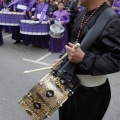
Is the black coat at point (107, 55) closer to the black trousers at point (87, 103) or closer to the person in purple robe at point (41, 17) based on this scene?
the black trousers at point (87, 103)

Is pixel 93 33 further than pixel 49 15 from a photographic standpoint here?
No

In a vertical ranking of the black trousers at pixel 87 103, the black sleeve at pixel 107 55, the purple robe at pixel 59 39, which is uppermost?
the black sleeve at pixel 107 55

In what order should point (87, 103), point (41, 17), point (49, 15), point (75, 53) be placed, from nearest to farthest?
point (75, 53) → point (87, 103) → point (41, 17) → point (49, 15)

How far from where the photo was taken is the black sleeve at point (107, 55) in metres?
1.41

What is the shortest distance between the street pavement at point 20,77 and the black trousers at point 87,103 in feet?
4.48

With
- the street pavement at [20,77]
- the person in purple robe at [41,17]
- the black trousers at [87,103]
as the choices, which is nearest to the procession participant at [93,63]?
the black trousers at [87,103]

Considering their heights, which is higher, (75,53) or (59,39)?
(75,53)

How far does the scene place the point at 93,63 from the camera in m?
1.43

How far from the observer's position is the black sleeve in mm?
1410

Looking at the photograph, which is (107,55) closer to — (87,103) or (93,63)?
(93,63)

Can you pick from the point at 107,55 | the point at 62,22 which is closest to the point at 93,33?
the point at 107,55

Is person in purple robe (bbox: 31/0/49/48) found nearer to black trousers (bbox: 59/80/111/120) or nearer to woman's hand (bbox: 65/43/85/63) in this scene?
black trousers (bbox: 59/80/111/120)

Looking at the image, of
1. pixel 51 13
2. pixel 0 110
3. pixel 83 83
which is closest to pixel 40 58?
pixel 51 13

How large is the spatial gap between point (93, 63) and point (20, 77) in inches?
122
